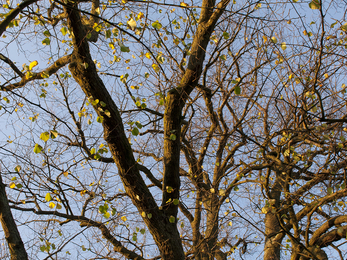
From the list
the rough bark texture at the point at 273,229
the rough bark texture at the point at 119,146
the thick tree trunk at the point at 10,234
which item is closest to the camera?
the thick tree trunk at the point at 10,234

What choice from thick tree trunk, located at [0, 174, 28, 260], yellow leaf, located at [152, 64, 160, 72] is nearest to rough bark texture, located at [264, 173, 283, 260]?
yellow leaf, located at [152, 64, 160, 72]

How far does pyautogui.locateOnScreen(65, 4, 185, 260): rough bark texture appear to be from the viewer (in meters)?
2.81

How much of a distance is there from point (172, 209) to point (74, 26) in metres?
2.28

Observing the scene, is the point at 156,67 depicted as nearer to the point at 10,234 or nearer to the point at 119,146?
the point at 119,146

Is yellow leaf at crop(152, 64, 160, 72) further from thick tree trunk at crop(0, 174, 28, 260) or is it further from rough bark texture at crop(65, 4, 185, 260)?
thick tree trunk at crop(0, 174, 28, 260)

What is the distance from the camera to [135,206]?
3172 millimetres

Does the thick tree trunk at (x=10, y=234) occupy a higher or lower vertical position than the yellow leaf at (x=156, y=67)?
lower

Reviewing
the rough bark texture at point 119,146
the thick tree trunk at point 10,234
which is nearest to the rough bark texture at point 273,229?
the rough bark texture at point 119,146

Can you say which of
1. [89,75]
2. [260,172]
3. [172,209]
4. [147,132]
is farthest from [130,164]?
[260,172]

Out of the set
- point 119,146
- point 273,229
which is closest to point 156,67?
point 119,146

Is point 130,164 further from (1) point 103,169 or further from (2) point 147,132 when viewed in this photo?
(2) point 147,132

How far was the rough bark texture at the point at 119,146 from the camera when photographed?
2814 mm

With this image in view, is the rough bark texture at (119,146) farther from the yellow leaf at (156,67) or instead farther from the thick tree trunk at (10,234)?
the thick tree trunk at (10,234)

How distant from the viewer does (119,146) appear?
9.57 feet
